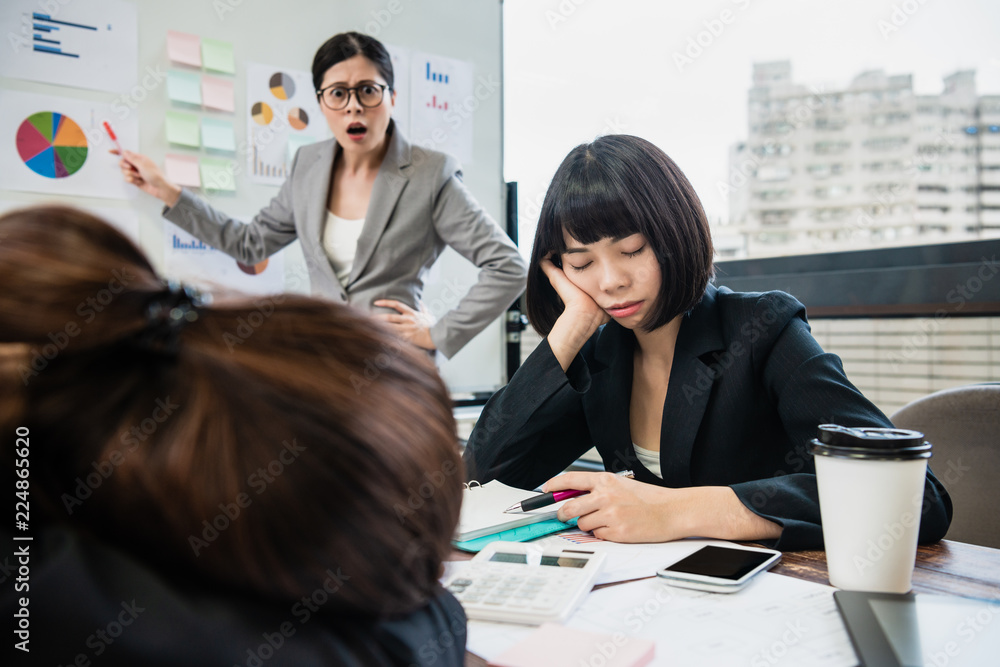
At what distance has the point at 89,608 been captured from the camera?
30 cm

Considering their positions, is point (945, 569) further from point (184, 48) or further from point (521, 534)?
point (184, 48)

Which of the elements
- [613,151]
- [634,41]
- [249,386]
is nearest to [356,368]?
[249,386]

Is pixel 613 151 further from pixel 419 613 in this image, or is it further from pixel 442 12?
pixel 442 12

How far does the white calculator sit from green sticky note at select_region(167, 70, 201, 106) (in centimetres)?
190

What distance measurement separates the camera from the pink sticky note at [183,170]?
6.88 feet

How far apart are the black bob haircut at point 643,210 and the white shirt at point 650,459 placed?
236mm

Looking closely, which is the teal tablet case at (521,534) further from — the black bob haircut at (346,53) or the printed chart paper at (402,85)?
the printed chart paper at (402,85)

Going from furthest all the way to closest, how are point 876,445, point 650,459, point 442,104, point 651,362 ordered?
1. point 442,104
2. point 651,362
3. point 650,459
4. point 876,445

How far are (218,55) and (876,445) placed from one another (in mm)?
2218

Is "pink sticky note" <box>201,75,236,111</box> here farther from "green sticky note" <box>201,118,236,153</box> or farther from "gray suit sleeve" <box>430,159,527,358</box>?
"gray suit sleeve" <box>430,159,527,358</box>

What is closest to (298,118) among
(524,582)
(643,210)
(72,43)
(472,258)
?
(72,43)

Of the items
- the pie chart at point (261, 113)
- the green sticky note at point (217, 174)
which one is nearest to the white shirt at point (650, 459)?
the green sticky note at point (217, 174)

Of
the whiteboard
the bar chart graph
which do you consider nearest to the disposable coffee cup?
the whiteboard

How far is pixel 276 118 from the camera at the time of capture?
2320 millimetres
